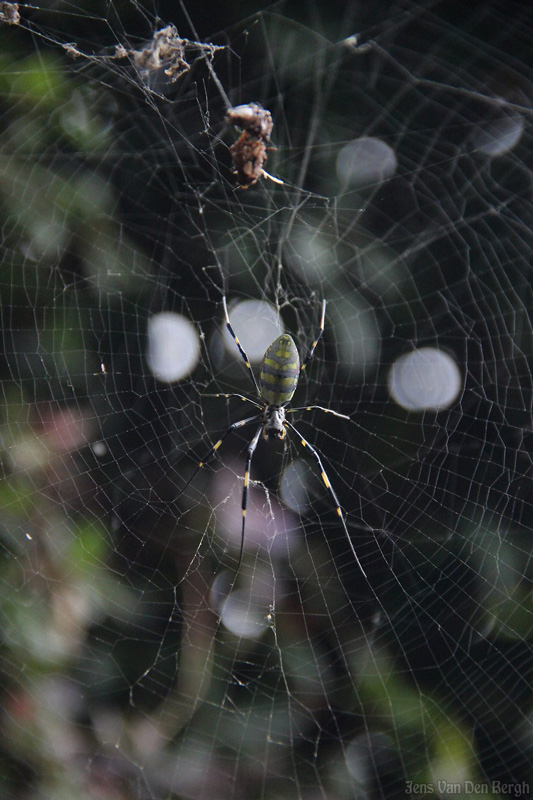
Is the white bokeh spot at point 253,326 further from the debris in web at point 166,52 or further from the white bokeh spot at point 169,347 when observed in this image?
the debris in web at point 166,52

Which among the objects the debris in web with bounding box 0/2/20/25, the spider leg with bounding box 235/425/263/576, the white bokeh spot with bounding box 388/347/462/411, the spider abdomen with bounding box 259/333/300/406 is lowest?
the spider leg with bounding box 235/425/263/576

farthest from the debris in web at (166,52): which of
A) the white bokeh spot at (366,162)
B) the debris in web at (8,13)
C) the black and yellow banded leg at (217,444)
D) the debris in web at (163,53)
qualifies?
the black and yellow banded leg at (217,444)

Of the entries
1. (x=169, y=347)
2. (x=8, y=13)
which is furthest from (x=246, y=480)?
Result: (x=8, y=13)

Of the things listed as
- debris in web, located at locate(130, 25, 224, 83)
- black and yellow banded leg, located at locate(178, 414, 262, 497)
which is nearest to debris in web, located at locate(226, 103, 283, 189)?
debris in web, located at locate(130, 25, 224, 83)

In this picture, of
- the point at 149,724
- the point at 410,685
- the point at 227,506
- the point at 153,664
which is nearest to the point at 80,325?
the point at 227,506

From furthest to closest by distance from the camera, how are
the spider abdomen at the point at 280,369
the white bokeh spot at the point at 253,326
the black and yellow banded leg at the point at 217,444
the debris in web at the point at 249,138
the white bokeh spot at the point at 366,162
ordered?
the white bokeh spot at the point at 253,326 → the white bokeh spot at the point at 366,162 → the black and yellow banded leg at the point at 217,444 → the spider abdomen at the point at 280,369 → the debris in web at the point at 249,138

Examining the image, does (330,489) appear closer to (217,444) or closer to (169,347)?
(217,444)

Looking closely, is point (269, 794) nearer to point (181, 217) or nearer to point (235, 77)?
point (181, 217)

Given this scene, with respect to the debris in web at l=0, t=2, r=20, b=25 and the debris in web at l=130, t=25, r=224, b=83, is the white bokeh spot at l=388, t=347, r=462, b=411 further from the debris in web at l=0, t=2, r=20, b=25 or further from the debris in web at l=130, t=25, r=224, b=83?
the debris in web at l=0, t=2, r=20, b=25
